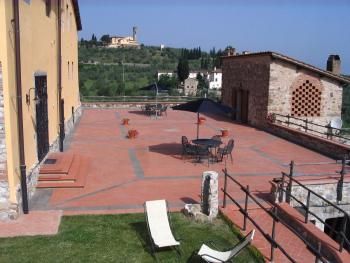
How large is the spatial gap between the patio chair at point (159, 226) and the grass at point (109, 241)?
0.21 m

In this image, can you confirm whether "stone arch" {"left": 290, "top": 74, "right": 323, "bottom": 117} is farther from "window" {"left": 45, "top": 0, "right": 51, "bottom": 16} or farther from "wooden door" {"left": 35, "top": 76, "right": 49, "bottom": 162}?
"wooden door" {"left": 35, "top": 76, "right": 49, "bottom": 162}

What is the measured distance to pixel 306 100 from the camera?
21016 mm

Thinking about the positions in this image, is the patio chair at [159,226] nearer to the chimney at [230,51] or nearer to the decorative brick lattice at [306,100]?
the decorative brick lattice at [306,100]

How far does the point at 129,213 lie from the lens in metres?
9.30

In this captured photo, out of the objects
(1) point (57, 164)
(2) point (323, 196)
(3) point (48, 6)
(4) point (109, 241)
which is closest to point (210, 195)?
(4) point (109, 241)

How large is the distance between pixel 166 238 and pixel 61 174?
Result: 5.06 meters

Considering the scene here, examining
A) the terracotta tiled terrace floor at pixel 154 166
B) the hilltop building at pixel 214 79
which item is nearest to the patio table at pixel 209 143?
the terracotta tiled terrace floor at pixel 154 166

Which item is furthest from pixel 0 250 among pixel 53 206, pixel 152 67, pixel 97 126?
pixel 152 67

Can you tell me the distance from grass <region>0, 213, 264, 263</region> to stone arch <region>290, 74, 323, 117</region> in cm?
1356

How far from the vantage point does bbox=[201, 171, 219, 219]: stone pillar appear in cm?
902

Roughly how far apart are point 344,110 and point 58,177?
134 feet

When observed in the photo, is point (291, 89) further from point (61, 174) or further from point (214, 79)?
point (214, 79)

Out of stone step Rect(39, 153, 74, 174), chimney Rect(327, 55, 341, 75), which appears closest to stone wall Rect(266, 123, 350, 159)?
chimney Rect(327, 55, 341, 75)

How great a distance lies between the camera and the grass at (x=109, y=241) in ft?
23.7
